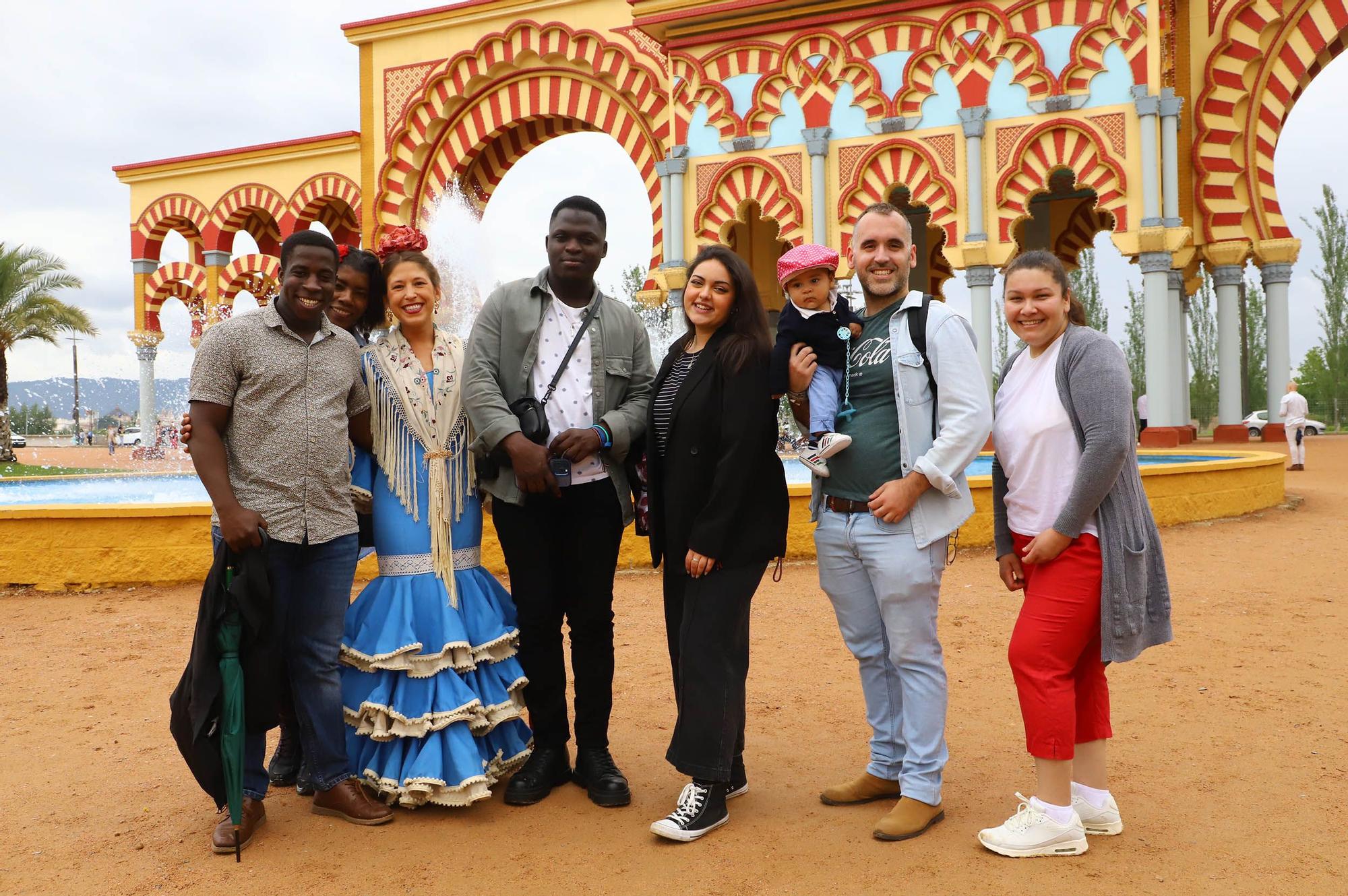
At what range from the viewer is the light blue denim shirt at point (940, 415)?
3006 millimetres

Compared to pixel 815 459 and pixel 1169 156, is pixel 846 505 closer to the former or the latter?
pixel 815 459

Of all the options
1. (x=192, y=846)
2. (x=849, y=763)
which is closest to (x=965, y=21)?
(x=849, y=763)

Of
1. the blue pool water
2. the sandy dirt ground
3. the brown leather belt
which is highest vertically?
the brown leather belt

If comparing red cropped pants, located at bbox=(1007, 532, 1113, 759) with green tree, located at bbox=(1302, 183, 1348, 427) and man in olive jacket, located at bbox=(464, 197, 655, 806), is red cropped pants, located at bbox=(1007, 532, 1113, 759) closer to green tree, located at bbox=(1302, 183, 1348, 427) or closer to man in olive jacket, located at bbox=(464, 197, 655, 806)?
man in olive jacket, located at bbox=(464, 197, 655, 806)

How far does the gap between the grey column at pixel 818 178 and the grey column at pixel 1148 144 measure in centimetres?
441

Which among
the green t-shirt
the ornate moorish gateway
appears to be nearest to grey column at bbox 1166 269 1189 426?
the ornate moorish gateway

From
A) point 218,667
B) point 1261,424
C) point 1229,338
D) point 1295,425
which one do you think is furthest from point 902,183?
point 218,667

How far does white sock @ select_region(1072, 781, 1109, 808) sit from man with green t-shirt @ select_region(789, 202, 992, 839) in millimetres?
421

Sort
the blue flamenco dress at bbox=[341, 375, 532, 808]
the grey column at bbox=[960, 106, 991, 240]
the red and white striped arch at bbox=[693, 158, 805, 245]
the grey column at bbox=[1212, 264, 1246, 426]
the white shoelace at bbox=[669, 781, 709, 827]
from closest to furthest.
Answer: the white shoelace at bbox=[669, 781, 709, 827] < the blue flamenco dress at bbox=[341, 375, 532, 808] < the grey column at bbox=[960, 106, 991, 240] < the grey column at bbox=[1212, 264, 1246, 426] < the red and white striped arch at bbox=[693, 158, 805, 245]

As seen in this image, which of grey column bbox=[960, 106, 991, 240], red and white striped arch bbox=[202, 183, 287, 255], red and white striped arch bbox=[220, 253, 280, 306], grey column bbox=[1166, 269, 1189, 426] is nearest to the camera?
grey column bbox=[960, 106, 991, 240]

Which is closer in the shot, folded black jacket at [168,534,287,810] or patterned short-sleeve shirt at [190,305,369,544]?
folded black jacket at [168,534,287,810]

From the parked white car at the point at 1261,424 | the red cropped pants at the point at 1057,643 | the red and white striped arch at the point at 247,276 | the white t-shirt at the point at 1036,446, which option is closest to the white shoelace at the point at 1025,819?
the red cropped pants at the point at 1057,643

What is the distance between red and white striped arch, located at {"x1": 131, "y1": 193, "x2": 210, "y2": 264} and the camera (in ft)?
74.1

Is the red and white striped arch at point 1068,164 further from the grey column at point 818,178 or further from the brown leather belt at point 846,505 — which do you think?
the brown leather belt at point 846,505
